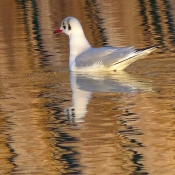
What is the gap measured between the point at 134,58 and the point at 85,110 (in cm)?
233

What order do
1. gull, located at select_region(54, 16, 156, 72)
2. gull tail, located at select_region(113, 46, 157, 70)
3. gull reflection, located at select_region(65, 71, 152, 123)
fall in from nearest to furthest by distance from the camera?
gull reflection, located at select_region(65, 71, 152, 123) → gull tail, located at select_region(113, 46, 157, 70) → gull, located at select_region(54, 16, 156, 72)

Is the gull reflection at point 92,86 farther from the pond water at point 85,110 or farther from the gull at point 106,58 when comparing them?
the gull at point 106,58

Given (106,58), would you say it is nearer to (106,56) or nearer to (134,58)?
(106,56)

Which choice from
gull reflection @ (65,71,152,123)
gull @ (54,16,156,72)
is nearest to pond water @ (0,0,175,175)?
gull reflection @ (65,71,152,123)

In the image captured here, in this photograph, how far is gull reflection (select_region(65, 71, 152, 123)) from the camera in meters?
8.24

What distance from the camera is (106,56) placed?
10.6m

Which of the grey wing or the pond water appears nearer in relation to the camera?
the pond water

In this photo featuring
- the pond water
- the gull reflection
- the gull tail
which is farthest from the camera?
the gull tail

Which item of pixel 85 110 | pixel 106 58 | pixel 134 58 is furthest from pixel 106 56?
pixel 85 110

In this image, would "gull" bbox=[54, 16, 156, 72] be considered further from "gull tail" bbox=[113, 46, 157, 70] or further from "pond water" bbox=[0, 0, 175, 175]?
"pond water" bbox=[0, 0, 175, 175]

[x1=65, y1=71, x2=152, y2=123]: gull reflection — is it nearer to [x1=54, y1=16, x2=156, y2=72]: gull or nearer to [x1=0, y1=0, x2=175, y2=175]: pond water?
[x1=0, y1=0, x2=175, y2=175]: pond water

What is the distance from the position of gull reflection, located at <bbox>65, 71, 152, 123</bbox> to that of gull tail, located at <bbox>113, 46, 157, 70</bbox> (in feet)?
0.28

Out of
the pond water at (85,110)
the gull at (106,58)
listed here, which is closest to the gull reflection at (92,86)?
the pond water at (85,110)

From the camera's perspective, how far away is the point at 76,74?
34.8 ft
